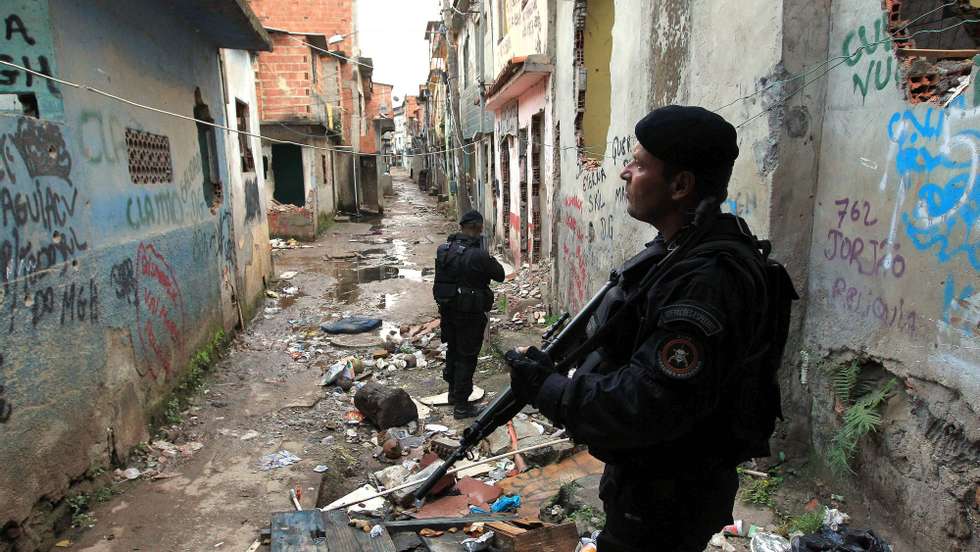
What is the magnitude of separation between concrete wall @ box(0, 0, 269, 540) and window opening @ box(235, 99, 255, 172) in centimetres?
262

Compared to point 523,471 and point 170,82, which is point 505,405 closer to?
point 523,471

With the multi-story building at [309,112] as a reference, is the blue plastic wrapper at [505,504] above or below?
below

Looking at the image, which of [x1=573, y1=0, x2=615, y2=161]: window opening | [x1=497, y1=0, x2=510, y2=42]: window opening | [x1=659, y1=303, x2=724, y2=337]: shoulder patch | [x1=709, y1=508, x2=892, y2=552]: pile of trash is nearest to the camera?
[x1=659, y1=303, x2=724, y2=337]: shoulder patch

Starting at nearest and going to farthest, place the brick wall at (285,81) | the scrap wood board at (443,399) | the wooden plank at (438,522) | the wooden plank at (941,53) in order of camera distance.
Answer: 1. the wooden plank at (941,53)
2. the wooden plank at (438,522)
3. the scrap wood board at (443,399)
4. the brick wall at (285,81)

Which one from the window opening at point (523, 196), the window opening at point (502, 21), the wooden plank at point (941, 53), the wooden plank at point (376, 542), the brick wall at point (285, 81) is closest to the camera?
the wooden plank at point (941, 53)

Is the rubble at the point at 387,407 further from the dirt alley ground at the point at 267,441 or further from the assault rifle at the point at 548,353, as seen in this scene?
the assault rifle at the point at 548,353

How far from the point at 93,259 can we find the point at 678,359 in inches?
158

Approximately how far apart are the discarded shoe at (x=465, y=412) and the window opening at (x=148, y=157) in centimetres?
332

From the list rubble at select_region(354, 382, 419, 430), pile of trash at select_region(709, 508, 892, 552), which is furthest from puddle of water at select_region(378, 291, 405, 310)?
pile of trash at select_region(709, 508, 892, 552)

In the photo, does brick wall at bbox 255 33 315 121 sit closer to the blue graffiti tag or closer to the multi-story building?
the multi-story building

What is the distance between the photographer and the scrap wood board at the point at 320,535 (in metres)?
2.98

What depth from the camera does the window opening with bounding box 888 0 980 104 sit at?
88.4 inches

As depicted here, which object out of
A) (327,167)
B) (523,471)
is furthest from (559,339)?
(327,167)

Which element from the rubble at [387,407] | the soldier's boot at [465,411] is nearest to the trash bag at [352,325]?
the rubble at [387,407]
